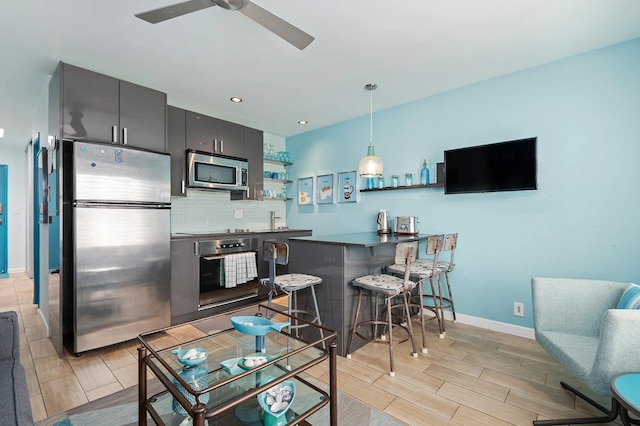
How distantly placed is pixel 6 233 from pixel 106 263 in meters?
5.04

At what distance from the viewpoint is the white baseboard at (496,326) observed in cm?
287

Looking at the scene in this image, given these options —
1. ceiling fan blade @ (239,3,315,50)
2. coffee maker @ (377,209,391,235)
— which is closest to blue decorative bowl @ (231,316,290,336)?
ceiling fan blade @ (239,3,315,50)

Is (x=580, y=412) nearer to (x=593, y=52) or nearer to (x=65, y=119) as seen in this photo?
(x=593, y=52)

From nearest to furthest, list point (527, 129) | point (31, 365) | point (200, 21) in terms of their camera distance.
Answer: point (200, 21), point (31, 365), point (527, 129)

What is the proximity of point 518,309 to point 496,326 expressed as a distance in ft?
0.93

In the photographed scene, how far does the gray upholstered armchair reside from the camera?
1390 millimetres

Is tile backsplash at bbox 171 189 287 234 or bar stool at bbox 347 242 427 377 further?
tile backsplash at bbox 171 189 287 234

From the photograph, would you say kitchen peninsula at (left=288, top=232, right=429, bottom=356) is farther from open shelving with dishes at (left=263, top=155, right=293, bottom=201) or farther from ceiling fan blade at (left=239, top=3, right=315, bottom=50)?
open shelving with dishes at (left=263, top=155, right=293, bottom=201)

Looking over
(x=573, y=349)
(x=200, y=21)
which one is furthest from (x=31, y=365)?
(x=573, y=349)

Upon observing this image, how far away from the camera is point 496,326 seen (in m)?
3.05

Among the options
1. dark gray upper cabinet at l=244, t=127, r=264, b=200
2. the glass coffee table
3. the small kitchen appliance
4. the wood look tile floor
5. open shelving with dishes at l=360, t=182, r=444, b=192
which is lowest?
the wood look tile floor

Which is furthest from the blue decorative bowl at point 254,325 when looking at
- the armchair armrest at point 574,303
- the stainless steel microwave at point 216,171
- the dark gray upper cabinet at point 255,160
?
the dark gray upper cabinet at point 255,160

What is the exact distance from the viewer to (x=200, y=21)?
2150mm

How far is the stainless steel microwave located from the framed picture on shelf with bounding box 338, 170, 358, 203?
1.34m
